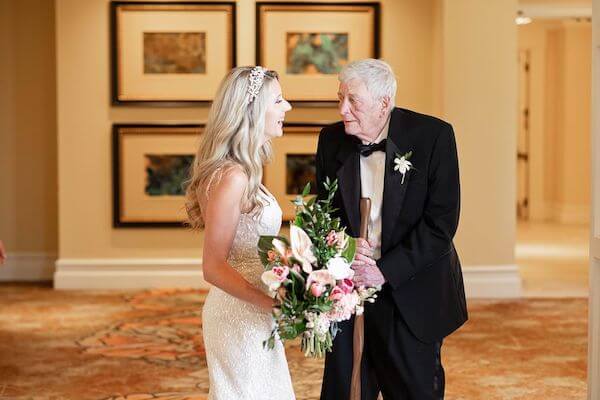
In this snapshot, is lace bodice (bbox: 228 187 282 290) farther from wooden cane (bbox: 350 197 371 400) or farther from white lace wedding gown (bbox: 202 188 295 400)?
wooden cane (bbox: 350 197 371 400)

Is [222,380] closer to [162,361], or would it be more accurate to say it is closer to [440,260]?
[440,260]

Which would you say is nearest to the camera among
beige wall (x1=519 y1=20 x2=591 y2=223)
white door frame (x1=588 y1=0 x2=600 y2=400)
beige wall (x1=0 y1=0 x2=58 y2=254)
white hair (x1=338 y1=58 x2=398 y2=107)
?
white hair (x1=338 y1=58 x2=398 y2=107)

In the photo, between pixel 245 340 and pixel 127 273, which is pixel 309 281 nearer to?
pixel 245 340

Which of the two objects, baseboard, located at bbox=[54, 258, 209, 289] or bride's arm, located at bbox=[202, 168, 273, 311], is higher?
bride's arm, located at bbox=[202, 168, 273, 311]

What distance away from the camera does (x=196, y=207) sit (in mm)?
3346

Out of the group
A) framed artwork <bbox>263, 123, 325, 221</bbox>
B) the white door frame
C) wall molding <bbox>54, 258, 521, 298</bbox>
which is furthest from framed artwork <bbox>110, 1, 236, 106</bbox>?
the white door frame

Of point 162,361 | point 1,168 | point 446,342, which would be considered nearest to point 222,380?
point 162,361

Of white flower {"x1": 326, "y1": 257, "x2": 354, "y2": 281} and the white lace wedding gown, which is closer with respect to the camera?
white flower {"x1": 326, "y1": 257, "x2": 354, "y2": 281}

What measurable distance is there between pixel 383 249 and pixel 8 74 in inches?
255

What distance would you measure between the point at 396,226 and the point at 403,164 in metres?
0.25

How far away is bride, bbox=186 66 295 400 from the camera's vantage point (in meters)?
3.11

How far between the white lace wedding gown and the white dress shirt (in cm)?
51

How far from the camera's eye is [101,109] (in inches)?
348

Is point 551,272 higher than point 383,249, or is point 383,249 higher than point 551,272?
point 383,249
